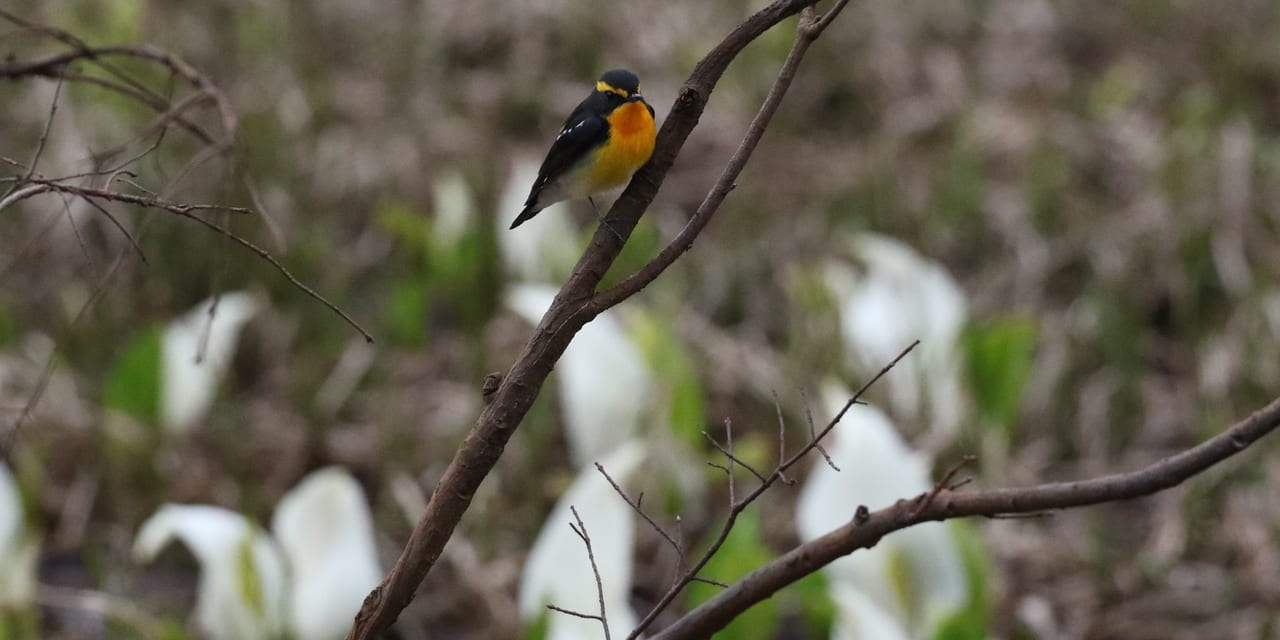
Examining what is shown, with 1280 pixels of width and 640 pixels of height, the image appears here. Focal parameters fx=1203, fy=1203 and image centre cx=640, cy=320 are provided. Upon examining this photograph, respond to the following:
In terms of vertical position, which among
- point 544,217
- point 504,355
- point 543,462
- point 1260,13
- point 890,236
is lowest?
point 543,462

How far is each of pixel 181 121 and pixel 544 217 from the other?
1627 millimetres

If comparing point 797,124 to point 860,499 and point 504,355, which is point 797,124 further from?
point 860,499

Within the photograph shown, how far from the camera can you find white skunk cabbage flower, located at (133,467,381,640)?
5.22ft

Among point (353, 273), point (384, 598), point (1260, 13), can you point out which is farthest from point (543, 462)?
point (1260, 13)

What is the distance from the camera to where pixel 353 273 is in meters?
2.93

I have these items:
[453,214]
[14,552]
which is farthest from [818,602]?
[453,214]

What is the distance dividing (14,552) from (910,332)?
1564 mm

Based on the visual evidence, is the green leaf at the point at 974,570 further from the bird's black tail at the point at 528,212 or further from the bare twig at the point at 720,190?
the bare twig at the point at 720,190

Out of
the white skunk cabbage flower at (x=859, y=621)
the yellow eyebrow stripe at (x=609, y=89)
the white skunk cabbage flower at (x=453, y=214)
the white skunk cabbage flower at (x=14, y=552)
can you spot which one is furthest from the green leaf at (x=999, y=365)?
the white skunk cabbage flower at (x=14, y=552)

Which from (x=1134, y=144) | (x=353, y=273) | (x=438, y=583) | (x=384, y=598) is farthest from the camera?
(x=1134, y=144)

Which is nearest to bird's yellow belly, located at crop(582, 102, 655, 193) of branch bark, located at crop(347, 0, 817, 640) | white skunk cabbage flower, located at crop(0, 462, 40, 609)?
branch bark, located at crop(347, 0, 817, 640)

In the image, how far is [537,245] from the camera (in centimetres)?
265

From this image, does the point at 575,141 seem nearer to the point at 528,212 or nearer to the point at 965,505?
the point at 528,212

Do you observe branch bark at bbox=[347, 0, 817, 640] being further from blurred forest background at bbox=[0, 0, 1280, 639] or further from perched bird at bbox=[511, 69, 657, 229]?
blurred forest background at bbox=[0, 0, 1280, 639]
